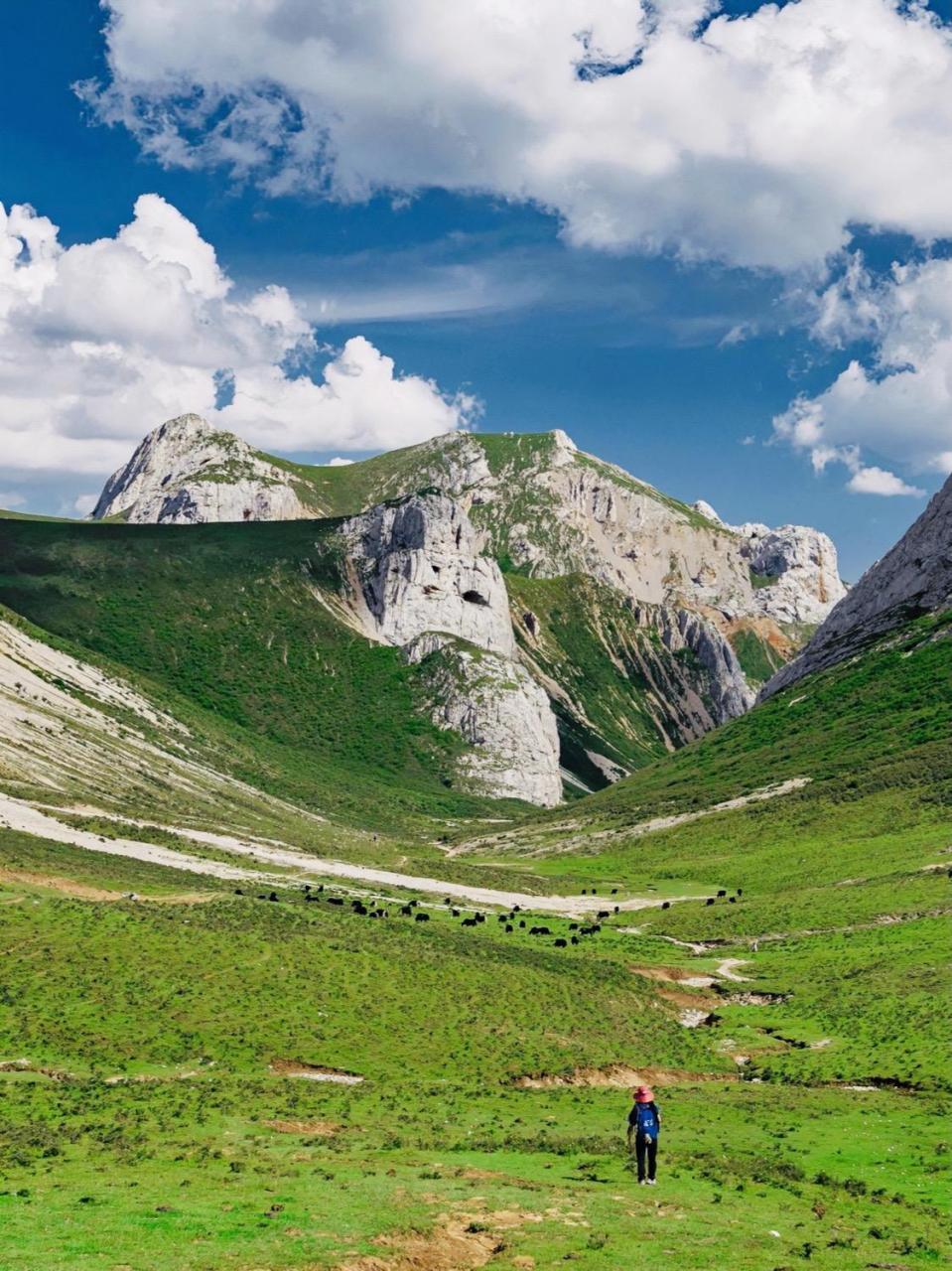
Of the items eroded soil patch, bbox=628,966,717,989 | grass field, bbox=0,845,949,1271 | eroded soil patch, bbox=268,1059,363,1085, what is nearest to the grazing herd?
eroded soil patch, bbox=628,966,717,989

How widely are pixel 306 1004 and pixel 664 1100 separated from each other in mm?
20674

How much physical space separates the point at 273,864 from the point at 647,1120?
10215 cm

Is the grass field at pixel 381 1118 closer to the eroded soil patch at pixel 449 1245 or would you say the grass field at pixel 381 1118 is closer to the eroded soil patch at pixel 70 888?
the eroded soil patch at pixel 449 1245

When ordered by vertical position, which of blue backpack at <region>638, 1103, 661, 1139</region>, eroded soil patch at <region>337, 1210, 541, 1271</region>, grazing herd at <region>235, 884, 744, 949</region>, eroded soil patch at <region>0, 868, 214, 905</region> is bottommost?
grazing herd at <region>235, 884, 744, 949</region>

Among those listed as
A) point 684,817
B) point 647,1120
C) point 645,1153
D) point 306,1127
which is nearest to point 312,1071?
point 306,1127

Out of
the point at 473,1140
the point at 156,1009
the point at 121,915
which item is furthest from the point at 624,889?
the point at 473,1140

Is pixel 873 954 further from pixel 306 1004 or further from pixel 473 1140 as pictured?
pixel 473 1140

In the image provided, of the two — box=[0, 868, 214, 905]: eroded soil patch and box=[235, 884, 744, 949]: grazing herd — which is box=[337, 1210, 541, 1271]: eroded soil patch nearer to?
box=[0, 868, 214, 905]: eroded soil patch

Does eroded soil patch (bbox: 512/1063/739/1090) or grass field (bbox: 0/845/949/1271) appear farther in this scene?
eroded soil patch (bbox: 512/1063/739/1090)

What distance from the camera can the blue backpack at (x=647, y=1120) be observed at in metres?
34.9

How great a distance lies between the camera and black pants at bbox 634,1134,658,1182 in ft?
116

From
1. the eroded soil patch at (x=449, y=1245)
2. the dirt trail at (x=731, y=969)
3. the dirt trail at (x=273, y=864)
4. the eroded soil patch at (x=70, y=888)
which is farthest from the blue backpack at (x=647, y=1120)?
the dirt trail at (x=273, y=864)

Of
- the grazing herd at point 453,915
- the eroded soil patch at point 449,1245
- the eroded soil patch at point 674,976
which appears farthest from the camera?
the grazing herd at point 453,915

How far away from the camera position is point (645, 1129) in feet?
115
